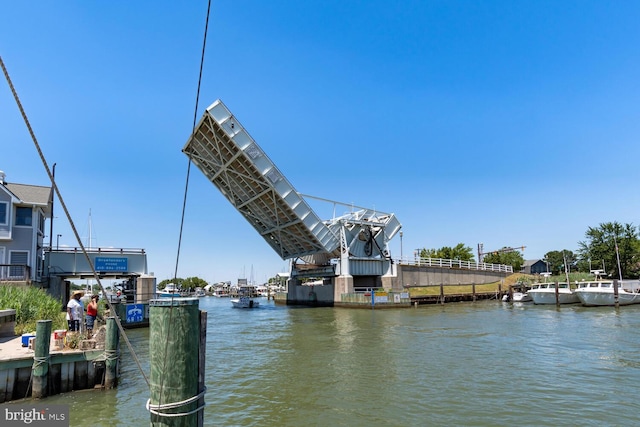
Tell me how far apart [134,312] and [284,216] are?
13320 mm

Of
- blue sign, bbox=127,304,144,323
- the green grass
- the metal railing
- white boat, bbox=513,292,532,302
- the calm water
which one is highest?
the metal railing

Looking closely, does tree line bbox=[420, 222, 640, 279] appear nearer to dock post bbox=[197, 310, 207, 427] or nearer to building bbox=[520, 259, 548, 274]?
building bbox=[520, 259, 548, 274]

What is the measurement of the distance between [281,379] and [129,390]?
3772 millimetres

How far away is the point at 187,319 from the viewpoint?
3.20m

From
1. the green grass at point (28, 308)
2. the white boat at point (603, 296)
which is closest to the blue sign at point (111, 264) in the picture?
the green grass at point (28, 308)

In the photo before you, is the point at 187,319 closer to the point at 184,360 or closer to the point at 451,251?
the point at 184,360

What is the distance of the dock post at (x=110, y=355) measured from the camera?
930cm

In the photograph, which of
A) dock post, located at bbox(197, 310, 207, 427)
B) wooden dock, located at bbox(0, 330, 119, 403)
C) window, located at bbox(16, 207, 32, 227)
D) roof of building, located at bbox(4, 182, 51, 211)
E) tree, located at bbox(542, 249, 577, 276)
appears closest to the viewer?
dock post, located at bbox(197, 310, 207, 427)

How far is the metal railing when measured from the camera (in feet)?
64.4

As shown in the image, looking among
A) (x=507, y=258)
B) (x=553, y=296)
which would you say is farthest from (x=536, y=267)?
(x=553, y=296)

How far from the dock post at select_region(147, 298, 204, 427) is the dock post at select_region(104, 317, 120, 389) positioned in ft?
23.8

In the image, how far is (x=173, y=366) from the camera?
312cm

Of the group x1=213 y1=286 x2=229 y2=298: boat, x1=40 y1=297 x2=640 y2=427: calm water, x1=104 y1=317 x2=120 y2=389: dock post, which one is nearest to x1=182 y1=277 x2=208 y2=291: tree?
x1=213 y1=286 x2=229 y2=298: boat

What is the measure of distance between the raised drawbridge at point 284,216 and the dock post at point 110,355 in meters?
10.2
